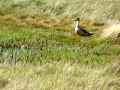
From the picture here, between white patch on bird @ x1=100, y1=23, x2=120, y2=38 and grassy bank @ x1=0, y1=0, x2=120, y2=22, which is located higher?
grassy bank @ x1=0, y1=0, x2=120, y2=22

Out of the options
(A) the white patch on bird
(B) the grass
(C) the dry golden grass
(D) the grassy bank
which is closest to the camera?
(C) the dry golden grass

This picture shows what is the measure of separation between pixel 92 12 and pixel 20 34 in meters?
9.15

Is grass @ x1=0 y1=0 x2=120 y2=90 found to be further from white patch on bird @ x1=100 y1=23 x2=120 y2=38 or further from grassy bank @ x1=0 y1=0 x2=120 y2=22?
white patch on bird @ x1=100 y1=23 x2=120 y2=38

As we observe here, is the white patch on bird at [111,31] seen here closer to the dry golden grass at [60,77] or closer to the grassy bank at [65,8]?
the grassy bank at [65,8]

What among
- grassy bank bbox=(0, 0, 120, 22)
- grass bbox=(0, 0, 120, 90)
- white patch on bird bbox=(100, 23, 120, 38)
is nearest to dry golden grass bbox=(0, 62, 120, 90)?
grass bbox=(0, 0, 120, 90)

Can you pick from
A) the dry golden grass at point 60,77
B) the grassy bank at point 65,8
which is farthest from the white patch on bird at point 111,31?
the dry golden grass at point 60,77

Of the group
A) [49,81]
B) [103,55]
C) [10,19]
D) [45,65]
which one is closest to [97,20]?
[10,19]

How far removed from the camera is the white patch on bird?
32.3 meters

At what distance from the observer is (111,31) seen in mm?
33312

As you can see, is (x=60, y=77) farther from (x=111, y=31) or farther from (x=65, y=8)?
(x=65, y=8)

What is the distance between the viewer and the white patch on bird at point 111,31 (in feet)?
106

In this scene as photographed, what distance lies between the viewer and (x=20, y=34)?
3055 cm

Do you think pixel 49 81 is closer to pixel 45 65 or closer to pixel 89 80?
pixel 89 80

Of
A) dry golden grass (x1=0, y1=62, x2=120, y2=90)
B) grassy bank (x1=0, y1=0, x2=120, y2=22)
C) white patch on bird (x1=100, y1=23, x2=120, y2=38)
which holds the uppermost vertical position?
dry golden grass (x1=0, y1=62, x2=120, y2=90)
